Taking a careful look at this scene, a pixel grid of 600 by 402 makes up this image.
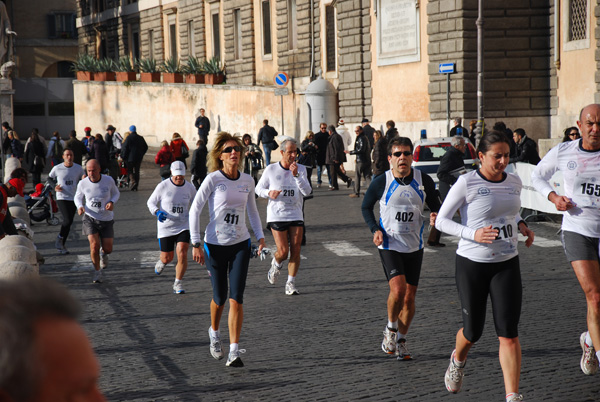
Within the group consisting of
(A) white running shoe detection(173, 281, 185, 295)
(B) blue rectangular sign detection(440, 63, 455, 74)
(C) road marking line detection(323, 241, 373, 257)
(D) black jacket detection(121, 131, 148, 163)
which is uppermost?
(B) blue rectangular sign detection(440, 63, 455, 74)

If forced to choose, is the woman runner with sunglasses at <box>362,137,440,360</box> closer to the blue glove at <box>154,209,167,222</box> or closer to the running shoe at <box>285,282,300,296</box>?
the running shoe at <box>285,282,300,296</box>

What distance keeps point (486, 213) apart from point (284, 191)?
16.5 ft

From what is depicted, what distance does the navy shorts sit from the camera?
11359mm

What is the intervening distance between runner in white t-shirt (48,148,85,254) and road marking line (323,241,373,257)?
12.7 ft

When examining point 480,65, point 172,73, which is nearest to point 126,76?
point 172,73

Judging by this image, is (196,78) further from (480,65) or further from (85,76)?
(480,65)

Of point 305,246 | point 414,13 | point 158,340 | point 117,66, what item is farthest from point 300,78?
point 158,340

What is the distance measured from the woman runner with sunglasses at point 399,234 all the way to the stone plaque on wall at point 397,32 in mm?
22744

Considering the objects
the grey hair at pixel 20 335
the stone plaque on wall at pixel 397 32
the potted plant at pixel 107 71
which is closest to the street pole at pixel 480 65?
the stone plaque on wall at pixel 397 32

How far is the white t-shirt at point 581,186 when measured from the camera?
6.80 m

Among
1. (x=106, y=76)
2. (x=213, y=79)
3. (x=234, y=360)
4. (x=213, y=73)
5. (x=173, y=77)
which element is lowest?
(x=234, y=360)

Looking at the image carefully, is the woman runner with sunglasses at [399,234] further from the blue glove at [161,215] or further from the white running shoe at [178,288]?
the blue glove at [161,215]

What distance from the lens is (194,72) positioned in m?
43.9

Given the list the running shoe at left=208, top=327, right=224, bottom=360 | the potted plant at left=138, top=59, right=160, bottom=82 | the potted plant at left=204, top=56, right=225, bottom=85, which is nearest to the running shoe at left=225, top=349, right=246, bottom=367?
the running shoe at left=208, top=327, right=224, bottom=360
